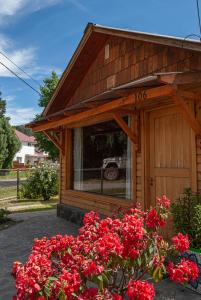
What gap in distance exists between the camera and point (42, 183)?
15070 millimetres

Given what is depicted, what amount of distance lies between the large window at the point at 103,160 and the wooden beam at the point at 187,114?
2.17 m

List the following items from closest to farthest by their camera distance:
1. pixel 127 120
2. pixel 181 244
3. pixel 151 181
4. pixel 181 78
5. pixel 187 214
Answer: pixel 181 244 < pixel 181 78 < pixel 187 214 < pixel 151 181 < pixel 127 120

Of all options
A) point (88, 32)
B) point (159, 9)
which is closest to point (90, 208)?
point (88, 32)

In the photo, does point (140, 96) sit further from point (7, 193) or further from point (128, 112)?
point (7, 193)

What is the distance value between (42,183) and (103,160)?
24.9 ft

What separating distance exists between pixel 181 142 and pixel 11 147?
1341 inches

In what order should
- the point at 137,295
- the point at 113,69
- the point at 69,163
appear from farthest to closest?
1. the point at 69,163
2. the point at 113,69
3. the point at 137,295

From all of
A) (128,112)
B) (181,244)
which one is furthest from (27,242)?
(181,244)

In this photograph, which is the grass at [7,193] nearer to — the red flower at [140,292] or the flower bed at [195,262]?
the flower bed at [195,262]

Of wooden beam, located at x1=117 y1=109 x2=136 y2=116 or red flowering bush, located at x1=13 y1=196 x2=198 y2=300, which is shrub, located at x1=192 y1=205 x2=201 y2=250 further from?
wooden beam, located at x1=117 y1=109 x2=136 y2=116

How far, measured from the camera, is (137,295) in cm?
231

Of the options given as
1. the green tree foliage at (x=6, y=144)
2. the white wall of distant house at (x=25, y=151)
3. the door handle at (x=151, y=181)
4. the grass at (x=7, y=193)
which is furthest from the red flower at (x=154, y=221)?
the white wall of distant house at (x=25, y=151)

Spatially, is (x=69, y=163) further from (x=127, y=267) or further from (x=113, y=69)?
(x=127, y=267)

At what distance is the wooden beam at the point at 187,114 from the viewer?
438cm
